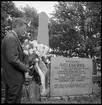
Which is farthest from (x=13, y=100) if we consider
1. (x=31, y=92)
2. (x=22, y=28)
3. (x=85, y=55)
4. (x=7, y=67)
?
(x=85, y=55)

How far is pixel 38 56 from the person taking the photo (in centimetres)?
520

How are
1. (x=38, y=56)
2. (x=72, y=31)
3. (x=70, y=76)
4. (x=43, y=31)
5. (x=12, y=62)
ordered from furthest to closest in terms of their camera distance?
1. (x=72, y=31)
2. (x=43, y=31)
3. (x=70, y=76)
4. (x=38, y=56)
5. (x=12, y=62)

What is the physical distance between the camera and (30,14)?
3338 cm

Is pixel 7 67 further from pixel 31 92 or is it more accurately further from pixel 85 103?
pixel 85 103

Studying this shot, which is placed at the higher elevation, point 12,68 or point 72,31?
point 72,31

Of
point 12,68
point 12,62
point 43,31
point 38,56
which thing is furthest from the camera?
point 43,31

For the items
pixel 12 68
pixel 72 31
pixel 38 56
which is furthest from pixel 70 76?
pixel 72 31

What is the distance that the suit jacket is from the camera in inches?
114

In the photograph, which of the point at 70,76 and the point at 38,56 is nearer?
the point at 38,56

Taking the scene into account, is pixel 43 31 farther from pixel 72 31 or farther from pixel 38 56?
pixel 72 31

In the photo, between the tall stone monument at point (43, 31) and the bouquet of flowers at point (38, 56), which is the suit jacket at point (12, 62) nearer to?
the bouquet of flowers at point (38, 56)

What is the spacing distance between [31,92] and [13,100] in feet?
6.97

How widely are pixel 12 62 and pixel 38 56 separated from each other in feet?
7.54

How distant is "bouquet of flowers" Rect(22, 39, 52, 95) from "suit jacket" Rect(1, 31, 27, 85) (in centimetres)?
181
